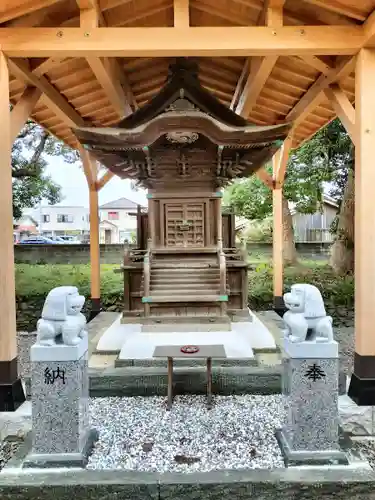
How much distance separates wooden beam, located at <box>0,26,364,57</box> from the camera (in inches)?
165

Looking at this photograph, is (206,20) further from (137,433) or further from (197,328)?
(137,433)

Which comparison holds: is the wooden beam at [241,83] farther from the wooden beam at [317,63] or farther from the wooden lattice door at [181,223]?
the wooden lattice door at [181,223]

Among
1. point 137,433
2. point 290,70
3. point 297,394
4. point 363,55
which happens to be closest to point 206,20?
point 290,70

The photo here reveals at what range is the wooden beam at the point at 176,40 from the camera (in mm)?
4203

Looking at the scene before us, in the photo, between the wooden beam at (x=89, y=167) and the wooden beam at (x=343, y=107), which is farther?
the wooden beam at (x=89, y=167)

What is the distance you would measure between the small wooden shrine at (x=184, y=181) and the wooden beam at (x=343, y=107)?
0.67 metres

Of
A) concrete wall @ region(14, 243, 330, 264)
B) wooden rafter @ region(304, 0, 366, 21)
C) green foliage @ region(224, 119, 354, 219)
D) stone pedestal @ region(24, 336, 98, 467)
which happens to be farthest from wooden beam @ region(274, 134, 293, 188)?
concrete wall @ region(14, 243, 330, 264)

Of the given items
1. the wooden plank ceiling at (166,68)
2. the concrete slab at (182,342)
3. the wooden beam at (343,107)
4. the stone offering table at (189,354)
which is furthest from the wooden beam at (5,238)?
the wooden beam at (343,107)

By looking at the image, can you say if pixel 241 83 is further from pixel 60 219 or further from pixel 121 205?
pixel 60 219

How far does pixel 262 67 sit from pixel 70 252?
47.3 ft

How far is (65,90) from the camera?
6199 millimetres

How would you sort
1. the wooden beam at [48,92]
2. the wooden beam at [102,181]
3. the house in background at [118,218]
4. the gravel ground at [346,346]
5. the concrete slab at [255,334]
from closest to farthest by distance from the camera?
the wooden beam at [48,92] < the concrete slab at [255,334] < the gravel ground at [346,346] < the wooden beam at [102,181] < the house in background at [118,218]

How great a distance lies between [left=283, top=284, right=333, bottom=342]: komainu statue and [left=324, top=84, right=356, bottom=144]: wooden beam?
2326 millimetres

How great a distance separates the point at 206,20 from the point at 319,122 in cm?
324
